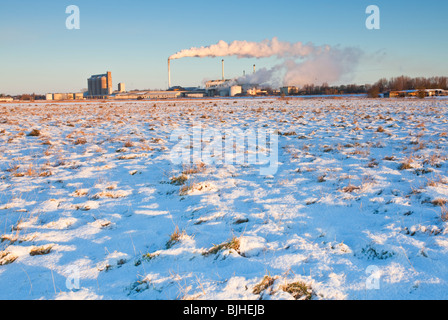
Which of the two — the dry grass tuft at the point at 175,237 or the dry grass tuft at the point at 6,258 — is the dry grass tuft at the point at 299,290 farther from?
the dry grass tuft at the point at 6,258

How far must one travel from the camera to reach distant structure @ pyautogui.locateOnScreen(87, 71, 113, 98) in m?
165

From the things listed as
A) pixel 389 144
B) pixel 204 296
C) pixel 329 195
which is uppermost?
pixel 389 144

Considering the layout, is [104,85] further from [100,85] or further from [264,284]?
[264,284]

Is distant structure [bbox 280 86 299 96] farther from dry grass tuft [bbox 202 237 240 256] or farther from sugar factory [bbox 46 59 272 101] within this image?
dry grass tuft [bbox 202 237 240 256]

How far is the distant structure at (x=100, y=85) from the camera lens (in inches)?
6501

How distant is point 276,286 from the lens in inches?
109

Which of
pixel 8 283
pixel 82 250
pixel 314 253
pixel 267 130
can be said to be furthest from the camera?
pixel 267 130

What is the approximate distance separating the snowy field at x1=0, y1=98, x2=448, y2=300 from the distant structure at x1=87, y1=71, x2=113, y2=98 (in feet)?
567

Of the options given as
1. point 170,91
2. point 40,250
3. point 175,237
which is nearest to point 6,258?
point 40,250

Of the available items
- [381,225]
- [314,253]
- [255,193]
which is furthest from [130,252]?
[381,225]

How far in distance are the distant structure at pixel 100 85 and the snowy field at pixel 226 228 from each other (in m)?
173

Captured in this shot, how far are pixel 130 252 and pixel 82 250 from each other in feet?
2.02

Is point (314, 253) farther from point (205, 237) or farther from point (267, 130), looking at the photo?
point (267, 130)

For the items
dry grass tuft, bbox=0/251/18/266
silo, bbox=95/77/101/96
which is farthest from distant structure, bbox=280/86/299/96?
dry grass tuft, bbox=0/251/18/266
